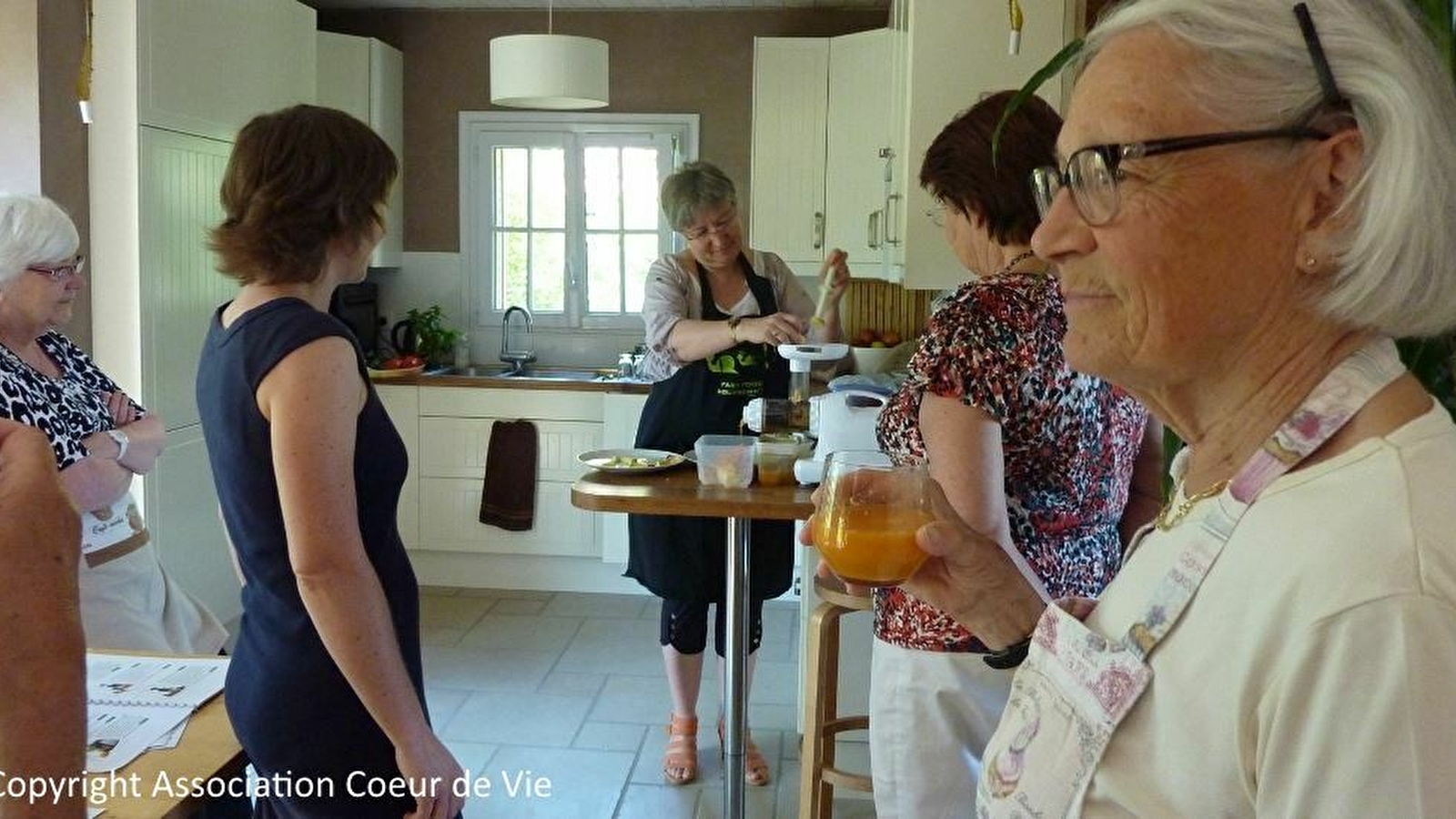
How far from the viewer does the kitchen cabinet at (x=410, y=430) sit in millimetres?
5031

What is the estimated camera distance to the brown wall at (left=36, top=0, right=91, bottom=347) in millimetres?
3451

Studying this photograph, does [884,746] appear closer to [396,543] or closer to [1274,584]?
[396,543]

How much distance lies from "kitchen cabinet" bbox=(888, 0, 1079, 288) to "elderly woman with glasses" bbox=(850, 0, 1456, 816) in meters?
2.41

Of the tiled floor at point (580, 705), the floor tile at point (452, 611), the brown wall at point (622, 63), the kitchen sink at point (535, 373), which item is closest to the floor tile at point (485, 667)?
the tiled floor at point (580, 705)

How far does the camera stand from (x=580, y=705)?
3.80m

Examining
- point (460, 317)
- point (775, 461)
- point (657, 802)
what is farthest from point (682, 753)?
point (460, 317)

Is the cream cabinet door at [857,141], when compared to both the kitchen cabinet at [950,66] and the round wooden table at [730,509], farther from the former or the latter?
the round wooden table at [730,509]

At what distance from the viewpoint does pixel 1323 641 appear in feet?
2.15

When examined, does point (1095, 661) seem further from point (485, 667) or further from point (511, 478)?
point (511, 478)

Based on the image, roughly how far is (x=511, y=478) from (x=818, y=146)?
1.90 m

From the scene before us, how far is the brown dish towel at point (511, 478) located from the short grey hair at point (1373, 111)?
4.31 metres

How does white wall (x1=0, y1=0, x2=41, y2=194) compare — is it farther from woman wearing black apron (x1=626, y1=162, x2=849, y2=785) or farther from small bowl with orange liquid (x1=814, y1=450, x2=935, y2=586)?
small bowl with orange liquid (x1=814, y1=450, x2=935, y2=586)

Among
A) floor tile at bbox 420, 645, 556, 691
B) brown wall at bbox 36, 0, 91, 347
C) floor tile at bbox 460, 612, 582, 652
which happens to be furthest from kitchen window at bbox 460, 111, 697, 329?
brown wall at bbox 36, 0, 91, 347

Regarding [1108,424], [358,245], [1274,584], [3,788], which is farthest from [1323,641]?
[358,245]
